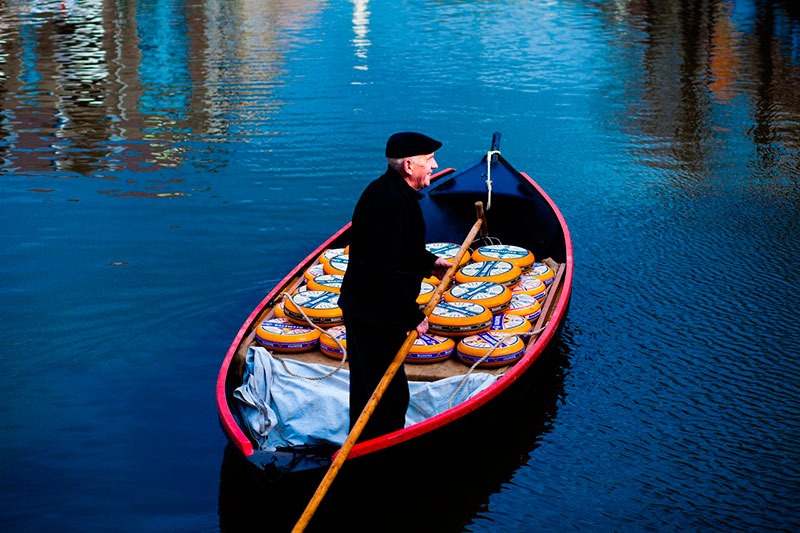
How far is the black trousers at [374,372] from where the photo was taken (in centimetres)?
508

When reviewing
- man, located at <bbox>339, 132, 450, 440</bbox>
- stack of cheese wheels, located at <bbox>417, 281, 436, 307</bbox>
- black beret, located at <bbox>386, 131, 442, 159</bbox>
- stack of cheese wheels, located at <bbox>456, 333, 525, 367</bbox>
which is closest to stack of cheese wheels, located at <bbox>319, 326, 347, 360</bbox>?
stack of cheese wheels, located at <bbox>417, 281, 436, 307</bbox>

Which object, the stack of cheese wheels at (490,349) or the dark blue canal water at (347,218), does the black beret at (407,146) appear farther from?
the dark blue canal water at (347,218)

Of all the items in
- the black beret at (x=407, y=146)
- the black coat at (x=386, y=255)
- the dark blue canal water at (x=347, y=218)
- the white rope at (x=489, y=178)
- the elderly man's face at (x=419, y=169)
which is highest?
the black beret at (x=407, y=146)

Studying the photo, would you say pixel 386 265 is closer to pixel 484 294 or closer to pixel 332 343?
pixel 332 343

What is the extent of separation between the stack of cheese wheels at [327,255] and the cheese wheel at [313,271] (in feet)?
0.19

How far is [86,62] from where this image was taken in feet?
84.7

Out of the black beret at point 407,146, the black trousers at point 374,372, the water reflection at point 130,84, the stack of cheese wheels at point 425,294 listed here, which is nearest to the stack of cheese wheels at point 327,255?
the stack of cheese wheels at point 425,294

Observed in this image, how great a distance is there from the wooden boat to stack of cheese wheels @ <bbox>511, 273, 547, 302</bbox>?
0.08 metres

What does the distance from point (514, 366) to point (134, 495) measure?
3.18m

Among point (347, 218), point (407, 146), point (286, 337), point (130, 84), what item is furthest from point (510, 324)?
point (130, 84)

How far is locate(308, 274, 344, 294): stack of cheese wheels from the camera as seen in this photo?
7539mm

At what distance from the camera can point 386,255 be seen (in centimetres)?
480

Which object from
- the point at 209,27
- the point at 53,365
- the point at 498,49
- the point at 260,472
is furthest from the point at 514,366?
the point at 209,27

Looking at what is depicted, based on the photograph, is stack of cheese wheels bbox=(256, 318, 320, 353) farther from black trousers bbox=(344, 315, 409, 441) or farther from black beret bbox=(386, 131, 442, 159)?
black beret bbox=(386, 131, 442, 159)
